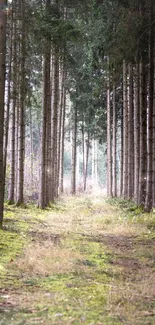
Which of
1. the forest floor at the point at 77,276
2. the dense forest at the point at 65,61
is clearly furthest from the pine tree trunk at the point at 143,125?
the forest floor at the point at 77,276

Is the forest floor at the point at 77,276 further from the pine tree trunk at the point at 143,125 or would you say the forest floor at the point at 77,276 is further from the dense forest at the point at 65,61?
the pine tree trunk at the point at 143,125

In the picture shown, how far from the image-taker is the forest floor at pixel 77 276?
418 centimetres

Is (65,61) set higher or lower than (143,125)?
higher

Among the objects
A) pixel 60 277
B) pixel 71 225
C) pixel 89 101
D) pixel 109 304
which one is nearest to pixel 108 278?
pixel 60 277

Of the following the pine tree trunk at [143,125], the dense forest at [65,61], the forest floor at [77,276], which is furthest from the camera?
the pine tree trunk at [143,125]

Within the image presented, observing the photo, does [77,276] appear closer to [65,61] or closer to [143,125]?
[143,125]

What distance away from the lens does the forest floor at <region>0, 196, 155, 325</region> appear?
4.18 meters

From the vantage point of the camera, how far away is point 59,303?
178 inches

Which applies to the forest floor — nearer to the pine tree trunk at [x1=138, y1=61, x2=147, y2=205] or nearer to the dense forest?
the dense forest

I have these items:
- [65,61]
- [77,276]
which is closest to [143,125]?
[65,61]

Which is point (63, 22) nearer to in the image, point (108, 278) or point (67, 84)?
point (108, 278)

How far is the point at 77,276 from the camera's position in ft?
19.0

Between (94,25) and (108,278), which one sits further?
(94,25)

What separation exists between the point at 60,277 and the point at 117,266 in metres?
1.38
